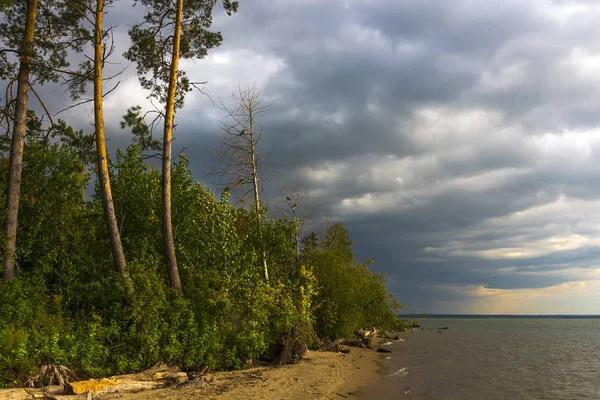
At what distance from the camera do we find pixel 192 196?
22484 millimetres

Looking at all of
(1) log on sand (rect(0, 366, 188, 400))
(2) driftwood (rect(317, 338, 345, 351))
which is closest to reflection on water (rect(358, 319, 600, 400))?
(2) driftwood (rect(317, 338, 345, 351))

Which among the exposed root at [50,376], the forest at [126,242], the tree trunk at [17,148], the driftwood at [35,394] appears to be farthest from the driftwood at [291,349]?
the tree trunk at [17,148]

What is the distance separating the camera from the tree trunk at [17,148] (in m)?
16.7

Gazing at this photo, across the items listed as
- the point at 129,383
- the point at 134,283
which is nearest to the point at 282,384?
the point at 129,383

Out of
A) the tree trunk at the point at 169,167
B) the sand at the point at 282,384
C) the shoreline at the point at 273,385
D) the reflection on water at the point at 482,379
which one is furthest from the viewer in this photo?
the tree trunk at the point at 169,167

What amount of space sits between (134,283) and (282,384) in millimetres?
6870

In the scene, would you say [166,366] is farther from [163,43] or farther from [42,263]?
[163,43]

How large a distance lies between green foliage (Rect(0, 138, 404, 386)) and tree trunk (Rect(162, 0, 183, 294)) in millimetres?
948

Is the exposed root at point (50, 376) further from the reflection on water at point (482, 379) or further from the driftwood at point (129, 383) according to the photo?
the reflection on water at point (482, 379)

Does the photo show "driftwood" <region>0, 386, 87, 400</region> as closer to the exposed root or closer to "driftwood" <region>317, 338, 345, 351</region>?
the exposed root

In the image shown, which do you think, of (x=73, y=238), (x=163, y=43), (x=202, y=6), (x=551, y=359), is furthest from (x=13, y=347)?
(x=551, y=359)

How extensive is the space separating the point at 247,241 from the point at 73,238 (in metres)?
8.52

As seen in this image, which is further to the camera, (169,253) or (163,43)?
(163,43)

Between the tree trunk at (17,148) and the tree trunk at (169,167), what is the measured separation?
568 centimetres
